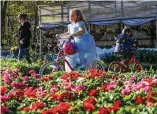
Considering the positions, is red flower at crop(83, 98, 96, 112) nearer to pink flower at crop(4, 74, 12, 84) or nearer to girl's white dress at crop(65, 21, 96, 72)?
pink flower at crop(4, 74, 12, 84)

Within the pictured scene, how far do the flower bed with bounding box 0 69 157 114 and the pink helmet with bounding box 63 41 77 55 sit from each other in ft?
8.61

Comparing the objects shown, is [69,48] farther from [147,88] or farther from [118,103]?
[118,103]

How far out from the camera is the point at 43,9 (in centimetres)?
3111

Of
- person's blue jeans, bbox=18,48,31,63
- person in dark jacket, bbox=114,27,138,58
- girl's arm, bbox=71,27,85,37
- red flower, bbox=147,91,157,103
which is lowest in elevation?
person's blue jeans, bbox=18,48,31,63

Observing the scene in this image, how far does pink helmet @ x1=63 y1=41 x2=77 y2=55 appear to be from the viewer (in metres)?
10.4

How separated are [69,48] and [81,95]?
164 inches

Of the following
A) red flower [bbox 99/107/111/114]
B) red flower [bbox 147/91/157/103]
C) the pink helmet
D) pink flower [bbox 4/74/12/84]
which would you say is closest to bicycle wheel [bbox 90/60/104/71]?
the pink helmet

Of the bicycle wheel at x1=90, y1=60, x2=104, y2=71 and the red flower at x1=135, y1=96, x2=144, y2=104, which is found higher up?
the red flower at x1=135, y1=96, x2=144, y2=104

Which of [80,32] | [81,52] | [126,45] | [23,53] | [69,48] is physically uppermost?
[80,32]

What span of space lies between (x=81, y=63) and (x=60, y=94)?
455 centimetres

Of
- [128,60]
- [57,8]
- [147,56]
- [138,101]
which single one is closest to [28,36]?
[128,60]

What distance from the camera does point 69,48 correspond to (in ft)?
34.2

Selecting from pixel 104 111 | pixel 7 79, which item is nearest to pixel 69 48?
pixel 7 79

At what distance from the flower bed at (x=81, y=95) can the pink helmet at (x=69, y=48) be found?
262 centimetres
